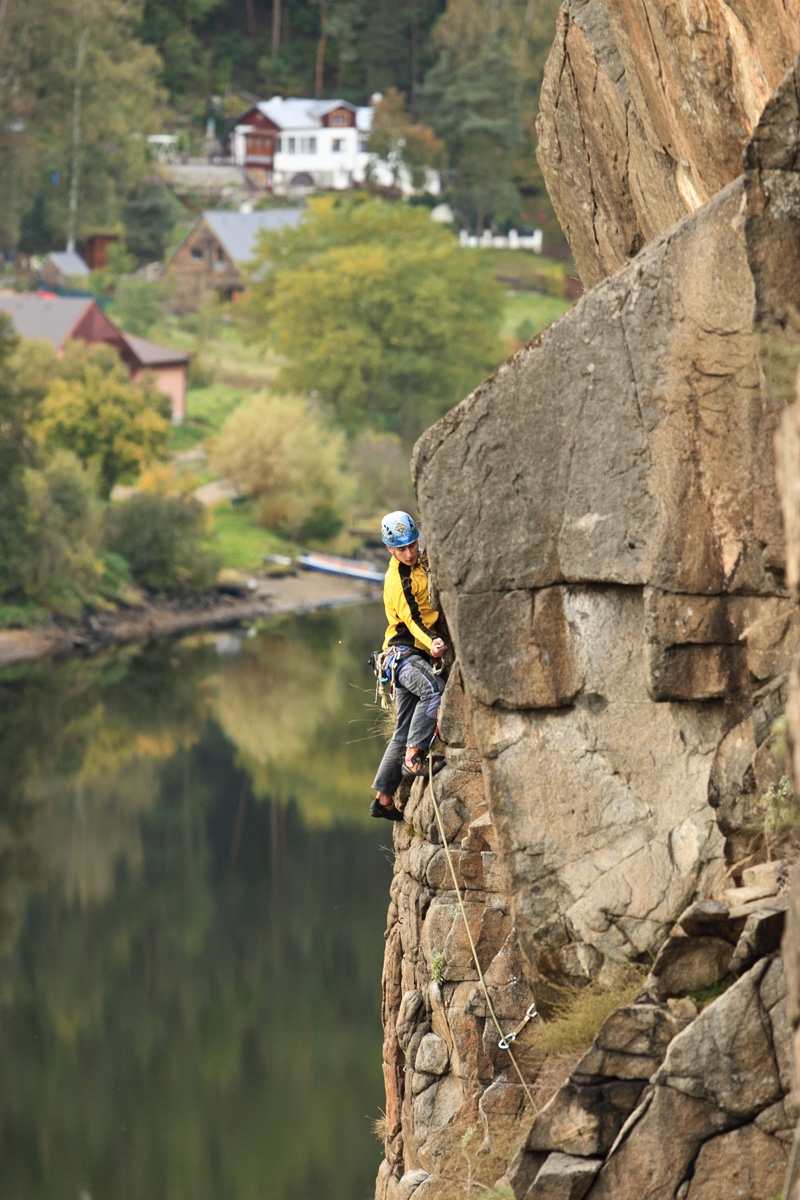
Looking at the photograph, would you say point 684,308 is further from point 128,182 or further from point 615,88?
point 128,182

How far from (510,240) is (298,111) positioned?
863 inches

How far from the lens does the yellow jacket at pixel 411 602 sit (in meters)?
11.8

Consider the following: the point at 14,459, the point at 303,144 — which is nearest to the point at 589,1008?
the point at 14,459

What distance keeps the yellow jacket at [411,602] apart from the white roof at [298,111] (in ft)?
367

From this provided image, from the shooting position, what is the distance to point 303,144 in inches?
4742

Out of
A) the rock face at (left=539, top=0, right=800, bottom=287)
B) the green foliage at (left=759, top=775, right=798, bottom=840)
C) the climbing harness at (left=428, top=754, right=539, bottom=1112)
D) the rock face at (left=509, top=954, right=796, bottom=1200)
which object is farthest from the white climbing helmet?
the rock face at (left=509, top=954, right=796, bottom=1200)

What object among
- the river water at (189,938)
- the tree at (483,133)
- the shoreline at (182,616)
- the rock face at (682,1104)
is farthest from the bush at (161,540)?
the rock face at (682,1104)

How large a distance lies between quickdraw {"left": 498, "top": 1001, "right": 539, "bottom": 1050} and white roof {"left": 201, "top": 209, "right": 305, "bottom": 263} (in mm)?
91923

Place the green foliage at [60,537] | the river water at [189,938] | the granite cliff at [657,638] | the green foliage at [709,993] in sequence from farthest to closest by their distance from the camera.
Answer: the green foliage at [60,537], the river water at [189,938], the green foliage at [709,993], the granite cliff at [657,638]

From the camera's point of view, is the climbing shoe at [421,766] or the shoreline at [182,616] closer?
the climbing shoe at [421,766]

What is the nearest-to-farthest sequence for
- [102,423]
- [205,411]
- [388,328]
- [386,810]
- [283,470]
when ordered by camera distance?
[386,810] < [102,423] < [283,470] < [388,328] < [205,411]

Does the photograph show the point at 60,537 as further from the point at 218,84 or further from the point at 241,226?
the point at 218,84

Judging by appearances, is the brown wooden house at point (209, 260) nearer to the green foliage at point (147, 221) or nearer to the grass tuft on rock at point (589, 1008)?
the green foliage at point (147, 221)

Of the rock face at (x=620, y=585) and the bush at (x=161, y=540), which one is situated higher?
the rock face at (x=620, y=585)
